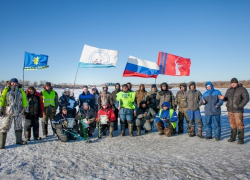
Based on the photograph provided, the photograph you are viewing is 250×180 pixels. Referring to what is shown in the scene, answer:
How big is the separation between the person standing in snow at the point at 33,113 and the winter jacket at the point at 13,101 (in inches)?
17.2

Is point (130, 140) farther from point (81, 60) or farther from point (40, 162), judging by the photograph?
point (81, 60)

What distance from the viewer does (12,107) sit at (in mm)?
4598

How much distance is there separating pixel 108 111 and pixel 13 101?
106 inches

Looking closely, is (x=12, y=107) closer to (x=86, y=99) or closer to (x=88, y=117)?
(x=88, y=117)

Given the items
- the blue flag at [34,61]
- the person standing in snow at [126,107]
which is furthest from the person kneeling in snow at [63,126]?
the blue flag at [34,61]

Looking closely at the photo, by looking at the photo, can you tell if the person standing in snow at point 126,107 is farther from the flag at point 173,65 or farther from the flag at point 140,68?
the flag at point 173,65

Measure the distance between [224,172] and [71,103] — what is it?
15.0ft

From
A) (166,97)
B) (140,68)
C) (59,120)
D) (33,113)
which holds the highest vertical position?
(140,68)

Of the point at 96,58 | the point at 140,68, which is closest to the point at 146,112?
the point at 140,68

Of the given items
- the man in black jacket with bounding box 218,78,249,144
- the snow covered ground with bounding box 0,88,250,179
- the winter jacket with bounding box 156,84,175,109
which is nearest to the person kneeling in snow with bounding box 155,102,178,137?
the winter jacket with bounding box 156,84,175,109

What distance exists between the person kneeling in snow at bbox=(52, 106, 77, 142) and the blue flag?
4.28 metres

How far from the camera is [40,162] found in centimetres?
361

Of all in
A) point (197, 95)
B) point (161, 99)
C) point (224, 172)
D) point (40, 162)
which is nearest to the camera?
point (224, 172)

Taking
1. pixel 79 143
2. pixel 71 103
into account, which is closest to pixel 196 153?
pixel 79 143
